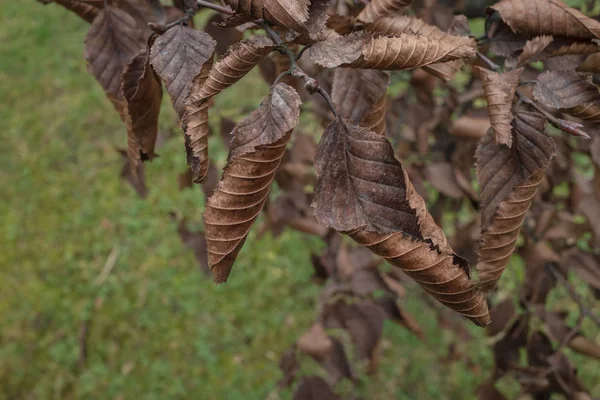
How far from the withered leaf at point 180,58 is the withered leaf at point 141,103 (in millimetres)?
34

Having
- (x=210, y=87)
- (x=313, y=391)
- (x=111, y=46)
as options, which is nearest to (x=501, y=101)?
(x=210, y=87)

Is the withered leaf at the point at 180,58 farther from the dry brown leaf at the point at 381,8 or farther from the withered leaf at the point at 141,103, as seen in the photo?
the dry brown leaf at the point at 381,8

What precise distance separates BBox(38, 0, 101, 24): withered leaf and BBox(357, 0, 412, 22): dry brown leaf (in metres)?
0.41

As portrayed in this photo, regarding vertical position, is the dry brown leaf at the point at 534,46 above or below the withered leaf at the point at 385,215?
above

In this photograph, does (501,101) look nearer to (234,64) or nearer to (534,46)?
(534,46)

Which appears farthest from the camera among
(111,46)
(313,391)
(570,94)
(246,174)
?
(313,391)

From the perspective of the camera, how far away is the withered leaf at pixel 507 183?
606 mm

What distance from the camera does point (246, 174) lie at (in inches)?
21.2

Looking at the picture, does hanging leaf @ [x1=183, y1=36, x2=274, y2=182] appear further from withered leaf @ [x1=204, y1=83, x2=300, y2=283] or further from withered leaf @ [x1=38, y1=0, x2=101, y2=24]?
withered leaf @ [x1=38, y1=0, x2=101, y2=24]

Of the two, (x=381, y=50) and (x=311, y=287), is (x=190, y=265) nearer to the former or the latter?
(x=311, y=287)

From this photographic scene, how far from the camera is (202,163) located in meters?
0.58

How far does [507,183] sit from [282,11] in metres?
0.33

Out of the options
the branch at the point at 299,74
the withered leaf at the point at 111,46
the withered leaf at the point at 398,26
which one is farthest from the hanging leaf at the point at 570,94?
the withered leaf at the point at 111,46

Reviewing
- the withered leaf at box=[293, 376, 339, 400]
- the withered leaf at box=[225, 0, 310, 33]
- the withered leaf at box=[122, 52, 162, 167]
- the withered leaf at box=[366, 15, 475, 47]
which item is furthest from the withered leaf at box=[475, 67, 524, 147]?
the withered leaf at box=[293, 376, 339, 400]
